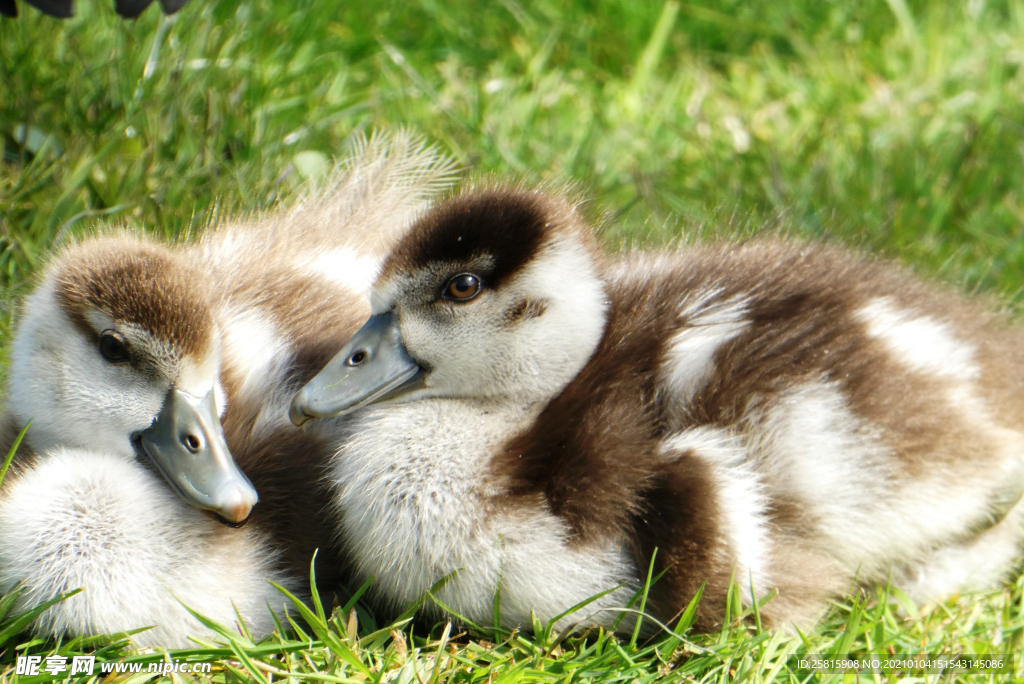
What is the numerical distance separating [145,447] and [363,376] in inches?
14.8

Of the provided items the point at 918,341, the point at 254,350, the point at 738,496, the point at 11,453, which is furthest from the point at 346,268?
the point at 918,341

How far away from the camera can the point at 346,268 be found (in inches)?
93.0

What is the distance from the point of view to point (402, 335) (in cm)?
200

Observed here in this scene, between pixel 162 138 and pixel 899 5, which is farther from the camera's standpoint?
pixel 899 5

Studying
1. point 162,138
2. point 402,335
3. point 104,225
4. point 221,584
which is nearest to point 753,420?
point 402,335

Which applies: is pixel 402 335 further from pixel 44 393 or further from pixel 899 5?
pixel 899 5

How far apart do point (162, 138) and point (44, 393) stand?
43.5 inches

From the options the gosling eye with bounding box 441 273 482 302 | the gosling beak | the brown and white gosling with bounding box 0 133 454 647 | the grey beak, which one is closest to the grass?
the brown and white gosling with bounding box 0 133 454 647

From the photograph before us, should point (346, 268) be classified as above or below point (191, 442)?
above

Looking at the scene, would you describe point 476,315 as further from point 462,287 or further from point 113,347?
point 113,347

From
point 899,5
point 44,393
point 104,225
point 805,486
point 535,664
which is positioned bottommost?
point 535,664

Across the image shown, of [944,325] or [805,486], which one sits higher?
[944,325]

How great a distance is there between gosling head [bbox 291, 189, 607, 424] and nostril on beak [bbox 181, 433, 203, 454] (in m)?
0.18

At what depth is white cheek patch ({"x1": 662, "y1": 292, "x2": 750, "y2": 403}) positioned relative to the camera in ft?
6.36
